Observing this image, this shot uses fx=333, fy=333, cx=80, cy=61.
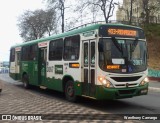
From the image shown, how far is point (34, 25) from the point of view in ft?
217

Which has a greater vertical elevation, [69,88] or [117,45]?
[117,45]

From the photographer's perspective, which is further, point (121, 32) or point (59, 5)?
point (59, 5)

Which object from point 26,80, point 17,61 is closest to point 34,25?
point 17,61

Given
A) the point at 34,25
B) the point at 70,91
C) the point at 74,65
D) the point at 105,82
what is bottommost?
the point at 70,91

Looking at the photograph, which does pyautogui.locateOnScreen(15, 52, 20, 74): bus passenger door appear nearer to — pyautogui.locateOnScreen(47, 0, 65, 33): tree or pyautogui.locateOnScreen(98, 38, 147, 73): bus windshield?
pyautogui.locateOnScreen(98, 38, 147, 73): bus windshield

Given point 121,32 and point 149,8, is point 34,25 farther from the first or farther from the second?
point 121,32

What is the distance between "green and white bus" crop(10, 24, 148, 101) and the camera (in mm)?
11734

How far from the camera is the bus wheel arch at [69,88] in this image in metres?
13.8

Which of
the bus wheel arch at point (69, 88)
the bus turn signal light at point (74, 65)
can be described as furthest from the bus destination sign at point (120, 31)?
the bus wheel arch at point (69, 88)

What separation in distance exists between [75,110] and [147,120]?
243 centimetres

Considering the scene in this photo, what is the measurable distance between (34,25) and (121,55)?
182 ft

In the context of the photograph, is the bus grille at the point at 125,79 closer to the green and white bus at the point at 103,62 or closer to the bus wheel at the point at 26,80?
the green and white bus at the point at 103,62

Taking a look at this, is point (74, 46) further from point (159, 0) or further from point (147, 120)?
point (159, 0)

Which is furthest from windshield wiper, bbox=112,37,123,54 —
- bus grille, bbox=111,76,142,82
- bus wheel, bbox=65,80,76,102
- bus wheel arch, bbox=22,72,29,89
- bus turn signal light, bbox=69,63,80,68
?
bus wheel arch, bbox=22,72,29,89
